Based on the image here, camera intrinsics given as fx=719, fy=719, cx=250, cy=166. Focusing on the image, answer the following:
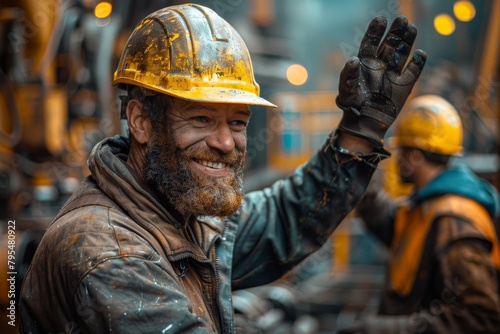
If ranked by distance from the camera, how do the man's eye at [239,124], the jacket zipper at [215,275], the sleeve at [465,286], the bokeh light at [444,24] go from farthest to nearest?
the bokeh light at [444,24] < the sleeve at [465,286] < the man's eye at [239,124] < the jacket zipper at [215,275]

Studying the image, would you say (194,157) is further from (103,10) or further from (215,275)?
(103,10)

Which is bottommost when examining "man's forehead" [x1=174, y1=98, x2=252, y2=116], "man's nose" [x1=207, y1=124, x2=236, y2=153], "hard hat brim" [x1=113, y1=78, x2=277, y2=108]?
"man's nose" [x1=207, y1=124, x2=236, y2=153]

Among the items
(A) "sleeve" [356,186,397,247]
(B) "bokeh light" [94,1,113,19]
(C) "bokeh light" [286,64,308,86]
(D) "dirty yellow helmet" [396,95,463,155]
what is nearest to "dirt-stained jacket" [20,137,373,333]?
(A) "sleeve" [356,186,397,247]

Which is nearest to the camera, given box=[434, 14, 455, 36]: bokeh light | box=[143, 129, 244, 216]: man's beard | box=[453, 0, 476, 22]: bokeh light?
box=[143, 129, 244, 216]: man's beard

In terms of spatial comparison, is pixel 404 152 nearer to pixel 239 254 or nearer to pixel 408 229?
pixel 408 229

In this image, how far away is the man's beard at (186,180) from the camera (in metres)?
2.70

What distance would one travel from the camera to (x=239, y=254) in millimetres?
3244

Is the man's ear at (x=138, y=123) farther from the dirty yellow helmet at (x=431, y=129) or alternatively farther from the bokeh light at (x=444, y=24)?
the bokeh light at (x=444, y=24)

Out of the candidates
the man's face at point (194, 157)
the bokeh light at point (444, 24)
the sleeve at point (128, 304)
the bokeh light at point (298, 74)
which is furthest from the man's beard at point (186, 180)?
the bokeh light at point (298, 74)

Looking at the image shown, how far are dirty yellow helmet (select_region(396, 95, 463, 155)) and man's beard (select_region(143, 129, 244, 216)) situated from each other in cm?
299

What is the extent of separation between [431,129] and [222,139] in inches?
122

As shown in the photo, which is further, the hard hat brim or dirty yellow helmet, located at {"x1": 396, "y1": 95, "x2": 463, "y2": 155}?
dirty yellow helmet, located at {"x1": 396, "y1": 95, "x2": 463, "y2": 155}

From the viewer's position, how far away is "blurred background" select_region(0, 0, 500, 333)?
6.88 m

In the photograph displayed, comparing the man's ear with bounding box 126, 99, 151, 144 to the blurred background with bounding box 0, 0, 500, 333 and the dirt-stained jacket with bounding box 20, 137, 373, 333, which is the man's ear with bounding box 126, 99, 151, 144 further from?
the blurred background with bounding box 0, 0, 500, 333
